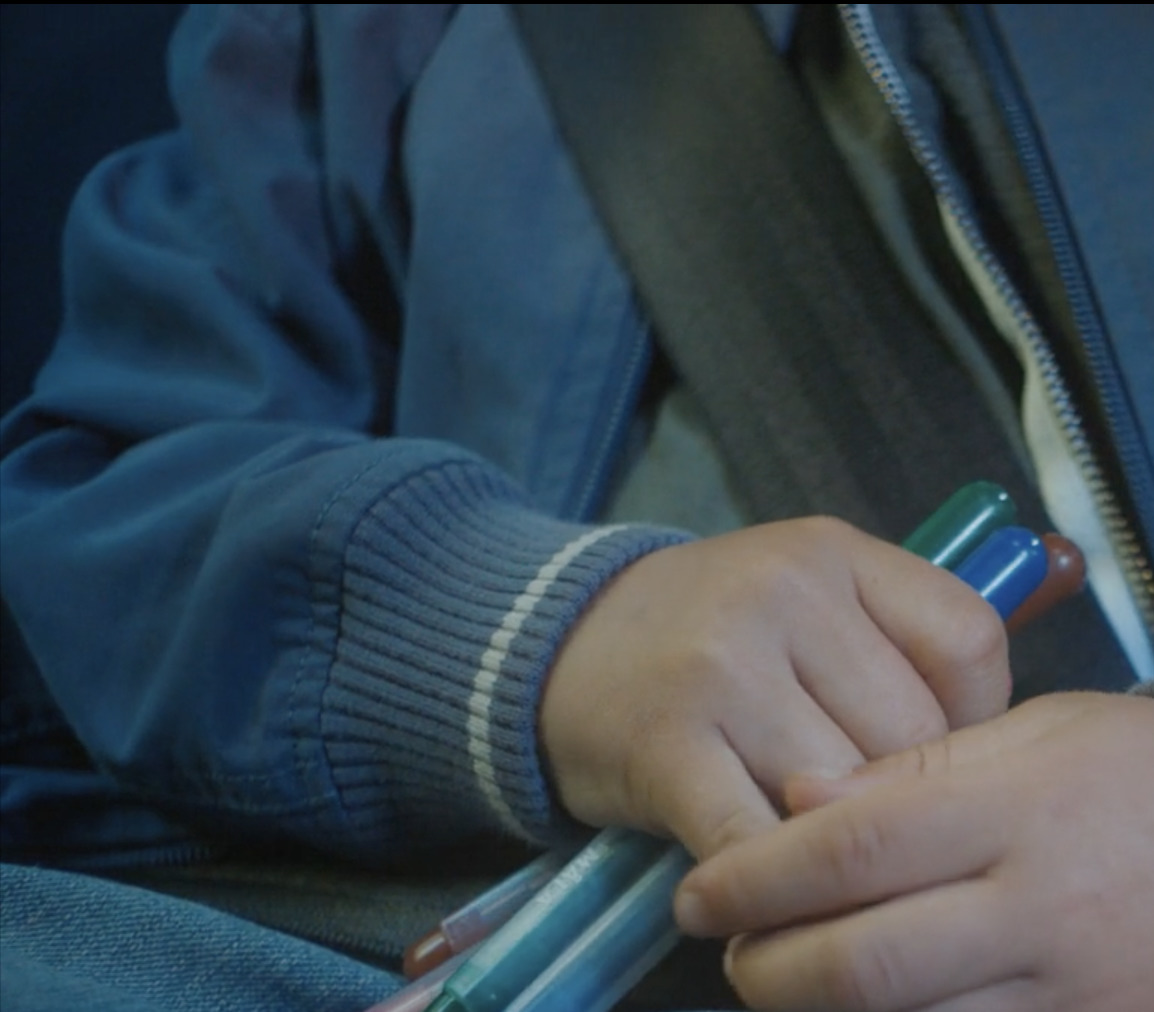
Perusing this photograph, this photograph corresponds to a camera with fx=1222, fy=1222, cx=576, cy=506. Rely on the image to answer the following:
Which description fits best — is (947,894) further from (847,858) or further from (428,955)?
(428,955)

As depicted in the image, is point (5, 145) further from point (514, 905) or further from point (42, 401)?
point (514, 905)

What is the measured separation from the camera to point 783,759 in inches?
13.4

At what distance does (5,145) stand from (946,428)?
0.44 metres

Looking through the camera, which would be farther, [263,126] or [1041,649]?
[263,126]

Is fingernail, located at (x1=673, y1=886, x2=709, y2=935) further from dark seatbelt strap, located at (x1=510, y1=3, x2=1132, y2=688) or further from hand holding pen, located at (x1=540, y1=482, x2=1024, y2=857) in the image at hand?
dark seatbelt strap, located at (x1=510, y1=3, x2=1132, y2=688)

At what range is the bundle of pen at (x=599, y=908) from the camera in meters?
0.33

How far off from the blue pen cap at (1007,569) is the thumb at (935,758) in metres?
0.04

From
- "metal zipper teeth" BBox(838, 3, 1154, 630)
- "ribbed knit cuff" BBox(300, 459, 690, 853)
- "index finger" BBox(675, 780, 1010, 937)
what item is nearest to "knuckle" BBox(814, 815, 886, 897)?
"index finger" BBox(675, 780, 1010, 937)

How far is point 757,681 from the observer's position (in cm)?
35

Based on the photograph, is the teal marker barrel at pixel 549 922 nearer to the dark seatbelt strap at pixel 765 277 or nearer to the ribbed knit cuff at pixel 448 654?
the ribbed knit cuff at pixel 448 654

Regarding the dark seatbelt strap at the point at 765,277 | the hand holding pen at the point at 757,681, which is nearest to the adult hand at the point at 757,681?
the hand holding pen at the point at 757,681

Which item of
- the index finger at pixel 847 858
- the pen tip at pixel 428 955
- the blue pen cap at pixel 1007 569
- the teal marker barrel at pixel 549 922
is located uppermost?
the blue pen cap at pixel 1007 569

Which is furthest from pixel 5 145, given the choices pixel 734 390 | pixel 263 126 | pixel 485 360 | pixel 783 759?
pixel 783 759

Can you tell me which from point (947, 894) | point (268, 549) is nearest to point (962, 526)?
point (947, 894)
